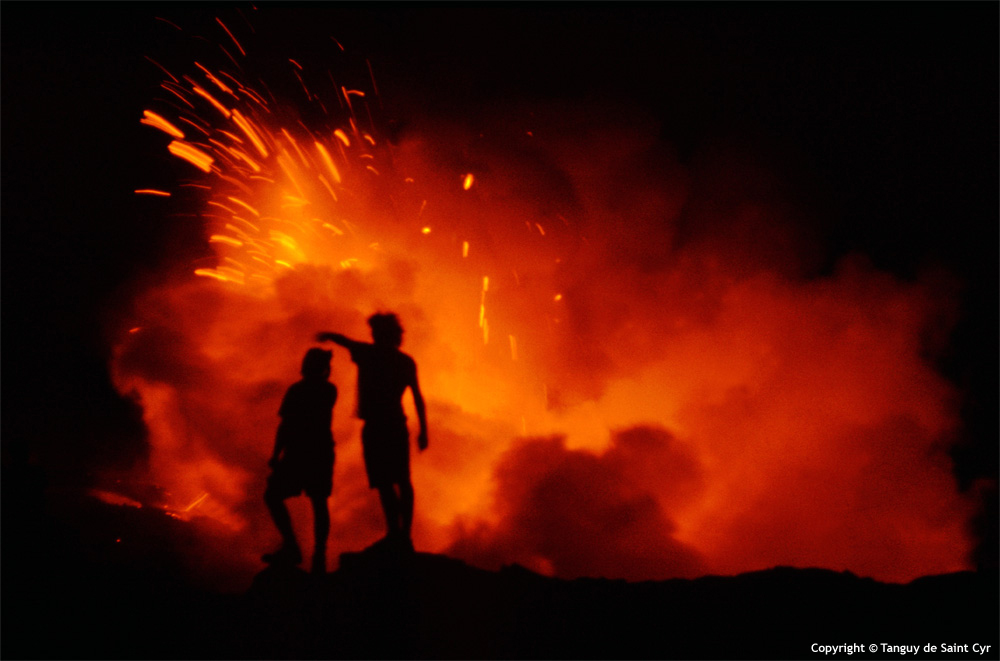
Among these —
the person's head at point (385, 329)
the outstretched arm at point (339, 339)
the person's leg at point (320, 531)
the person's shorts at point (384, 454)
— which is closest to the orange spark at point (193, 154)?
the outstretched arm at point (339, 339)

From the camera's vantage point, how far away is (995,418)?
10.4 m

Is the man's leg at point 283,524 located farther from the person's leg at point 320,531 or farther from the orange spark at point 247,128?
the orange spark at point 247,128

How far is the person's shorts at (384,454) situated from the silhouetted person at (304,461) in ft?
1.25

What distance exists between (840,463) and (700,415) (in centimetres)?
271

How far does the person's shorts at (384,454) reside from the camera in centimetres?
473

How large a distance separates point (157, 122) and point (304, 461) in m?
8.74

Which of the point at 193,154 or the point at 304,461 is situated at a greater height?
the point at 193,154

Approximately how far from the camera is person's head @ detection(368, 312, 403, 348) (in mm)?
4918

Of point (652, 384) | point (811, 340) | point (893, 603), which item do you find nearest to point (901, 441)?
point (811, 340)

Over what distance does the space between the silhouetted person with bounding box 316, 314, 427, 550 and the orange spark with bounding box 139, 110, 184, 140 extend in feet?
25.4

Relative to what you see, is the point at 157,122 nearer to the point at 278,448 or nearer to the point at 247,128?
the point at 247,128

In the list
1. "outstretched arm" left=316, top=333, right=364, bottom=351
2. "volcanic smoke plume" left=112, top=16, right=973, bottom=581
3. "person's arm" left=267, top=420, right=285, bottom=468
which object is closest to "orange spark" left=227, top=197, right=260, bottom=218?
"volcanic smoke plume" left=112, top=16, right=973, bottom=581

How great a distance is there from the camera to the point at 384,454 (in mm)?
4730

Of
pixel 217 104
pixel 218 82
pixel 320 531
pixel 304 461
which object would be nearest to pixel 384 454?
pixel 304 461
